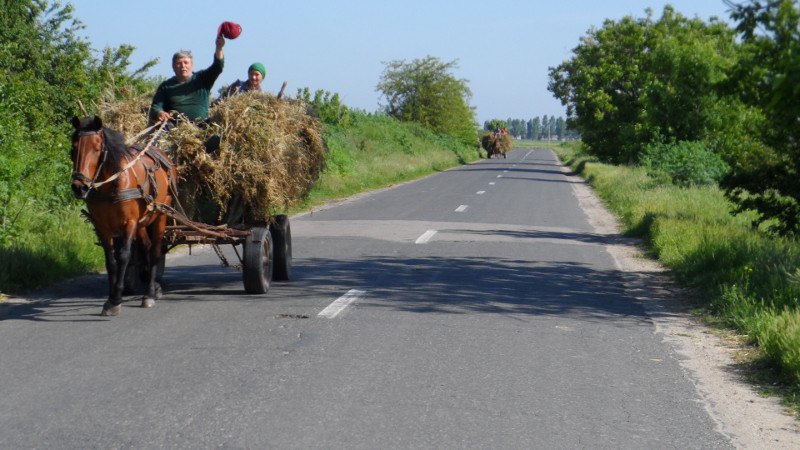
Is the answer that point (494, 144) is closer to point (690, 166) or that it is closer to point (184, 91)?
point (690, 166)

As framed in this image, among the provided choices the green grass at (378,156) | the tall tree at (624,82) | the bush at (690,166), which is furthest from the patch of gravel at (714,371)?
the tall tree at (624,82)

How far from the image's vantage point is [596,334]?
7.69 meters

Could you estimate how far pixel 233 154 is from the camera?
888cm

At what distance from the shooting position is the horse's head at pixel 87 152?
7168 mm

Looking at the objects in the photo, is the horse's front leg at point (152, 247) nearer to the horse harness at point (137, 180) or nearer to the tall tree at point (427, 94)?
the horse harness at point (137, 180)

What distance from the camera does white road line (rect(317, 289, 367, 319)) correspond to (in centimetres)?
824

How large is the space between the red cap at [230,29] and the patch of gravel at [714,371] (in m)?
4.76

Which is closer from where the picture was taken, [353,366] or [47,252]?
[353,366]

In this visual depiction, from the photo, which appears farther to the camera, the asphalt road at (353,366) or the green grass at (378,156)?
the green grass at (378,156)

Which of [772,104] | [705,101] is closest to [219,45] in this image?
[772,104]

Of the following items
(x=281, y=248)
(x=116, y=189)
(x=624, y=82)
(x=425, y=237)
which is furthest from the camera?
(x=624, y=82)

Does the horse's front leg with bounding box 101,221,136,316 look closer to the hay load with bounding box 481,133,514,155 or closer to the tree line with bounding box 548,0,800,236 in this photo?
the tree line with bounding box 548,0,800,236

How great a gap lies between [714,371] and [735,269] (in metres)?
3.90

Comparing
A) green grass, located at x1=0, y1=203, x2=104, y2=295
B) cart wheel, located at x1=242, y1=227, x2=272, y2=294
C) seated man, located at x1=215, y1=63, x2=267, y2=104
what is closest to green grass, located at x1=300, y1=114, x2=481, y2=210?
green grass, located at x1=0, y1=203, x2=104, y2=295
